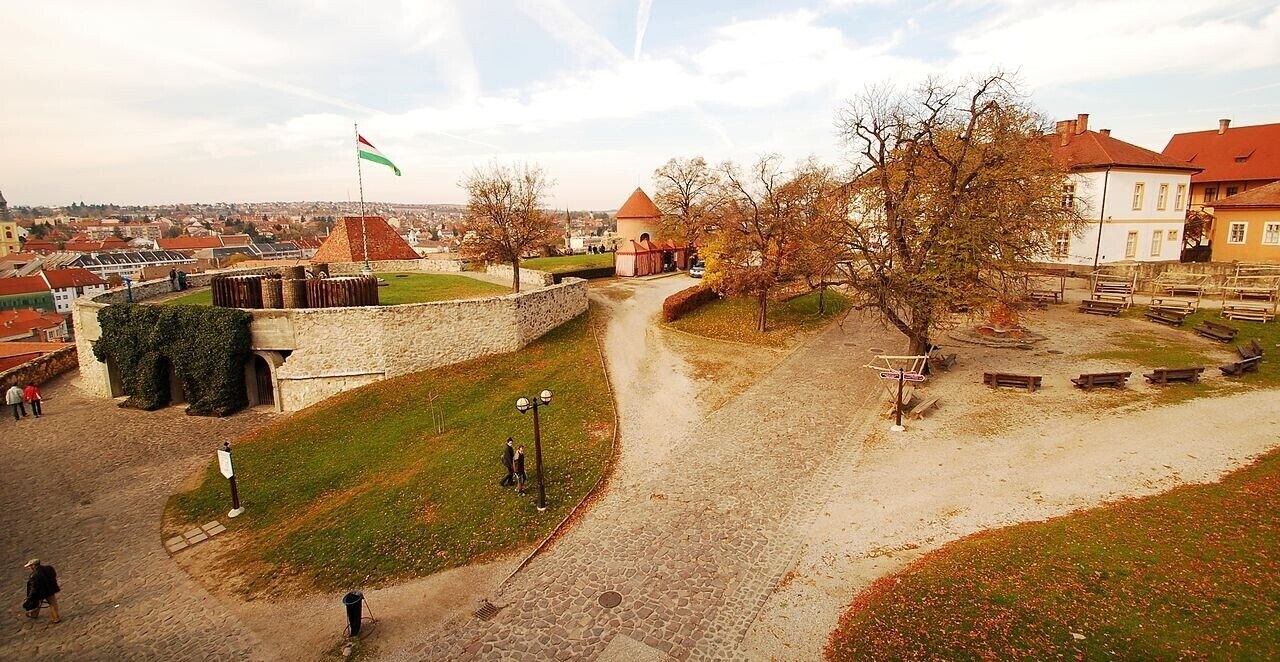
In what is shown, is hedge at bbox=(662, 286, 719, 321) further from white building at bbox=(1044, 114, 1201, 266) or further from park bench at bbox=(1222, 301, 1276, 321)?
park bench at bbox=(1222, 301, 1276, 321)

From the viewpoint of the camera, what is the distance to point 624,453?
15.7 m

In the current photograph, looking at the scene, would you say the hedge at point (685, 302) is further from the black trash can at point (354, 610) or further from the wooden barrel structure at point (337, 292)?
the black trash can at point (354, 610)

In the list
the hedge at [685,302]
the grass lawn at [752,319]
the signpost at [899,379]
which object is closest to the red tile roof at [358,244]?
the hedge at [685,302]

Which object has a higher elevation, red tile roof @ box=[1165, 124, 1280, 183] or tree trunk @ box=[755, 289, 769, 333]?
red tile roof @ box=[1165, 124, 1280, 183]

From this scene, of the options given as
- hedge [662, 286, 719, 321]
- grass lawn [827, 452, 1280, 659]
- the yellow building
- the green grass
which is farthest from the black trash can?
the yellow building

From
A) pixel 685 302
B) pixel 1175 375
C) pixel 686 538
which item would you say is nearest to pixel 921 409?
pixel 1175 375

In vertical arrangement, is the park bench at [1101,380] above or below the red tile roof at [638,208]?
below

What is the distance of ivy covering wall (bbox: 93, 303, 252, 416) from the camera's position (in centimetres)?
2364

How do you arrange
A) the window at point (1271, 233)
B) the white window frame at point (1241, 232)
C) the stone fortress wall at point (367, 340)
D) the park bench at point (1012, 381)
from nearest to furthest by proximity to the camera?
1. the park bench at point (1012, 381)
2. the stone fortress wall at point (367, 340)
3. the window at point (1271, 233)
4. the white window frame at point (1241, 232)

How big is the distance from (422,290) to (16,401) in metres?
17.5

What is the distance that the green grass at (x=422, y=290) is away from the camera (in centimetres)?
2850

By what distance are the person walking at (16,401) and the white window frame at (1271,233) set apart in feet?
220

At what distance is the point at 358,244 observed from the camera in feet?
140

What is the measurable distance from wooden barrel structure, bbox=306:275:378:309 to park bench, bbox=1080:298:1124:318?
34.7 metres
